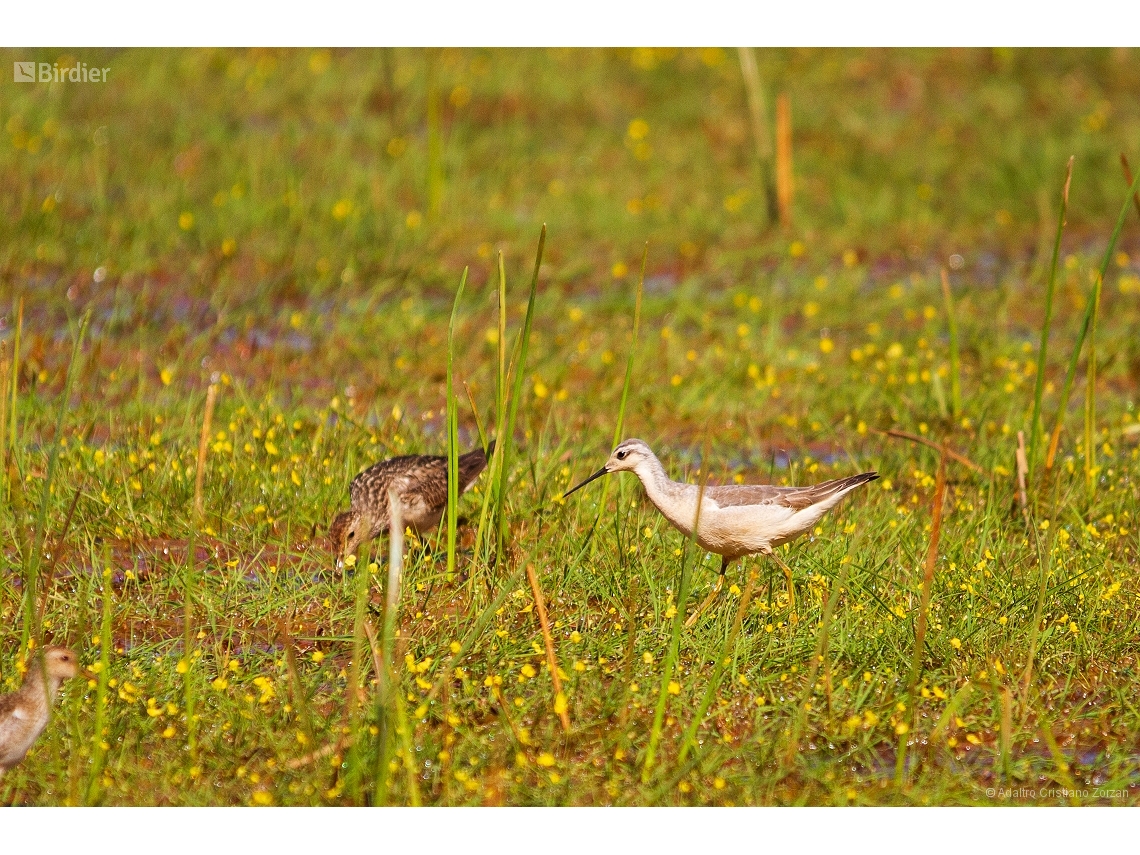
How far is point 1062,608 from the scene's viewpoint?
5188 mm

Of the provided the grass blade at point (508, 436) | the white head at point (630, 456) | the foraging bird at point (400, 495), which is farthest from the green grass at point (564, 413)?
the white head at point (630, 456)

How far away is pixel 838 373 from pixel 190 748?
195 inches

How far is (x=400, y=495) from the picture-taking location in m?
5.84

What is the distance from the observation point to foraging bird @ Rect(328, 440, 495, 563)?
5.68 meters

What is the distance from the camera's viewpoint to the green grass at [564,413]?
4.48 m

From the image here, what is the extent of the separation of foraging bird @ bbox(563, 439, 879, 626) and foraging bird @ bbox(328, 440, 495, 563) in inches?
27.1

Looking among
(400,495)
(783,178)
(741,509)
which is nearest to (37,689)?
(400,495)

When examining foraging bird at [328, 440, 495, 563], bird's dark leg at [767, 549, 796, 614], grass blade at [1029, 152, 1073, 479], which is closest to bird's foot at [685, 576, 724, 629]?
bird's dark leg at [767, 549, 796, 614]

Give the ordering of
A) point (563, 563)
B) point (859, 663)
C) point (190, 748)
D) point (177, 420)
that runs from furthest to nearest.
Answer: point (177, 420) < point (563, 563) < point (859, 663) < point (190, 748)

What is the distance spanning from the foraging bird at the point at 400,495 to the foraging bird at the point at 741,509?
0.69m

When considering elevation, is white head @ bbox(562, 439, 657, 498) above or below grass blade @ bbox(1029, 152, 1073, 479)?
below

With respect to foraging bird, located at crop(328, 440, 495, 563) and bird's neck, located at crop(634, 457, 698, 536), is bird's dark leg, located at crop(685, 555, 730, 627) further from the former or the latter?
foraging bird, located at crop(328, 440, 495, 563)
